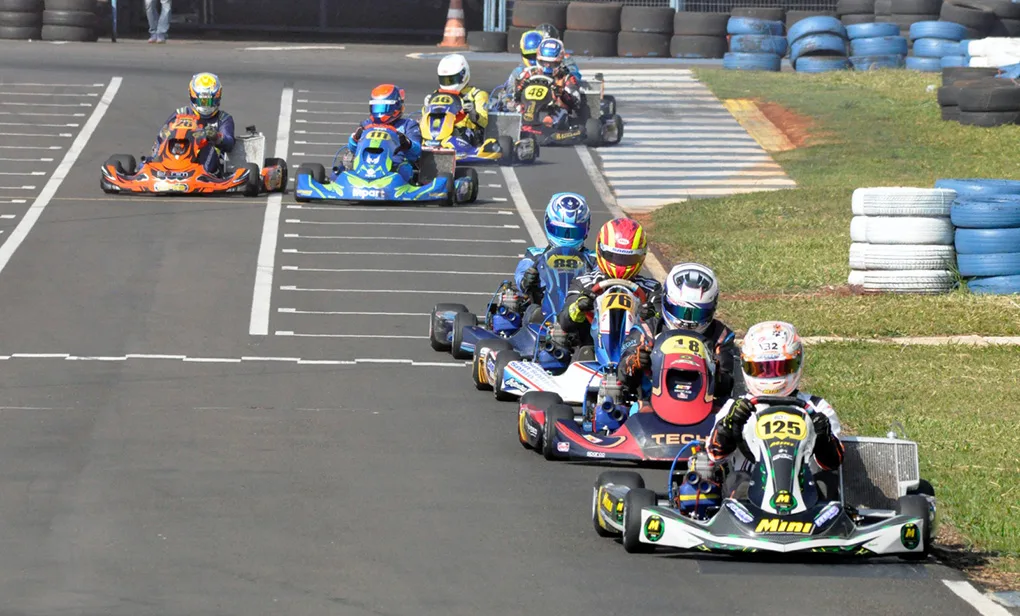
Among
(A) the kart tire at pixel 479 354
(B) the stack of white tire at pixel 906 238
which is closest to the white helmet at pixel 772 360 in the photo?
(A) the kart tire at pixel 479 354

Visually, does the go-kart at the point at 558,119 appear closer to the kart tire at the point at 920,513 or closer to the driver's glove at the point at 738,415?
the driver's glove at the point at 738,415

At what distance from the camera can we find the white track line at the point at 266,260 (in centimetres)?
1423

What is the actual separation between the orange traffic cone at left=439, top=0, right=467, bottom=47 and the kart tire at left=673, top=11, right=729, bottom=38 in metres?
4.54

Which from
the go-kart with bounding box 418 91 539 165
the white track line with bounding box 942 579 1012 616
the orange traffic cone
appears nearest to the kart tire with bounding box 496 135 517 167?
the go-kart with bounding box 418 91 539 165

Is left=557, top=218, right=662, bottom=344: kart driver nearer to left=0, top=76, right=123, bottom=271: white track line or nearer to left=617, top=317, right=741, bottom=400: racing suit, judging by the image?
left=617, top=317, right=741, bottom=400: racing suit

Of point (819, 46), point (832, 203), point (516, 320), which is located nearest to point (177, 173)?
point (832, 203)

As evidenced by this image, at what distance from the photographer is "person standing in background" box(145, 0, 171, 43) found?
33.5 metres

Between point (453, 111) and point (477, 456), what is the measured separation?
524 inches

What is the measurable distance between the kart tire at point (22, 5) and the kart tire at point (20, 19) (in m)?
0.06

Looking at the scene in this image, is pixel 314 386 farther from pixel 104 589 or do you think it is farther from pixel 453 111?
pixel 453 111

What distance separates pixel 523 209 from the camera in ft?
66.6

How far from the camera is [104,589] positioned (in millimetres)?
7266

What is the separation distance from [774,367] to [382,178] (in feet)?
39.6

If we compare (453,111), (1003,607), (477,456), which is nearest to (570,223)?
(477,456)
